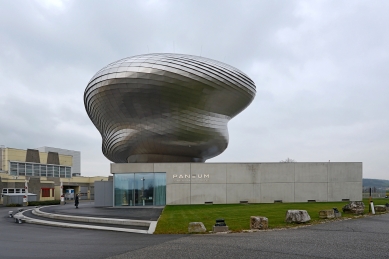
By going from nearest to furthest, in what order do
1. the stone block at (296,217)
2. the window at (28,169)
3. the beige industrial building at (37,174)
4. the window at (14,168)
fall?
1. the stone block at (296,217)
2. the beige industrial building at (37,174)
3. the window at (14,168)
4. the window at (28,169)

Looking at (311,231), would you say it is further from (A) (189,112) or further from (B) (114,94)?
(B) (114,94)

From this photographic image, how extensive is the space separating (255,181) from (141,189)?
446 inches

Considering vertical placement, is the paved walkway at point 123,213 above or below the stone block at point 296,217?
below

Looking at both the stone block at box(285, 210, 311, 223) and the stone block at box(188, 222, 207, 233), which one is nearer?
the stone block at box(188, 222, 207, 233)

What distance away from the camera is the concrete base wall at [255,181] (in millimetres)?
33531

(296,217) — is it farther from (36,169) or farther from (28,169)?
(36,169)

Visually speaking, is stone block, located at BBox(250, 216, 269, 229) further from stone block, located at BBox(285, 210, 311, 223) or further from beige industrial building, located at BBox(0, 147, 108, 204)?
beige industrial building, located at BBox(0, 147, 108, 204)

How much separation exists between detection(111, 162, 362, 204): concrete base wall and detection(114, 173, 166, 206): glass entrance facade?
0.54 metres

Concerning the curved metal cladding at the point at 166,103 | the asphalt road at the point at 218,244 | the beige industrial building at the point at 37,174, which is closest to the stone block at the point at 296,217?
the asphalt road at the point at 218,244

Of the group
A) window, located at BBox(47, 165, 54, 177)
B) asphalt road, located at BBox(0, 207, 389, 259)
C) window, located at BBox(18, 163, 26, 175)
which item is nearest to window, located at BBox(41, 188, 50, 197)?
window, located at BBox(18, 163, 26, 175)

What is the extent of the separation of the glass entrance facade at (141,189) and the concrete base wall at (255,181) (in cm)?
54

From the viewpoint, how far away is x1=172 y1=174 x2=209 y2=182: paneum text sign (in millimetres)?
33531

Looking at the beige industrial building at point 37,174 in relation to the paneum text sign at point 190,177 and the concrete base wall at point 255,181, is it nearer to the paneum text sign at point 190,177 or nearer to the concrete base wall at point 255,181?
the concrete base wall at point 255,181

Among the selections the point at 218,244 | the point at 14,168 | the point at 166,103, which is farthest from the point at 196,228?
the point at 14,168
